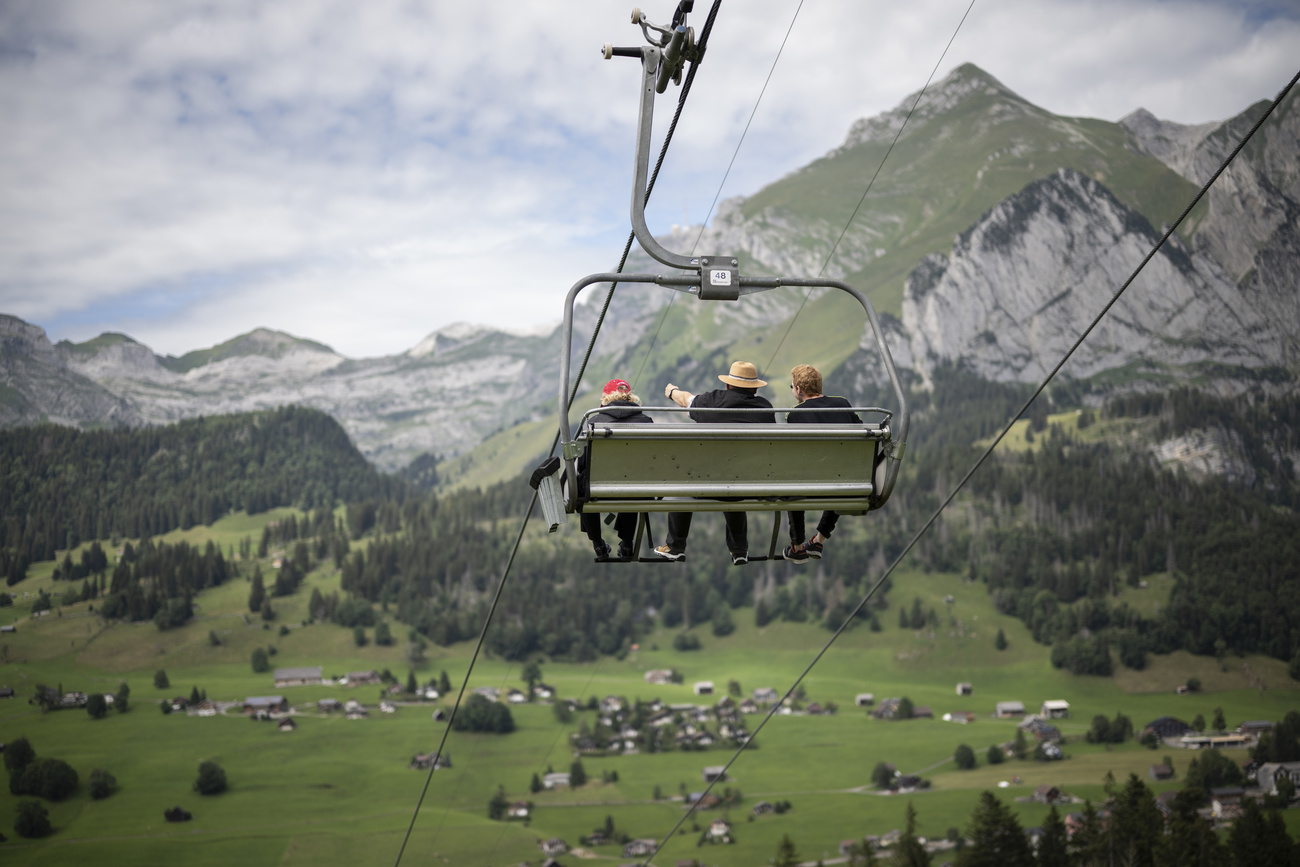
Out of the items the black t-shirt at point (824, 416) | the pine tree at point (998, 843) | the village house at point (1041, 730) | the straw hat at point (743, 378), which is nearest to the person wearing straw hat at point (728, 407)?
the straw hat at point (743, 378)

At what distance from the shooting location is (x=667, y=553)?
10.5m

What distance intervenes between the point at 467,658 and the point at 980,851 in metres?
121

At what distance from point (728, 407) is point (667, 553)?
2.13 m

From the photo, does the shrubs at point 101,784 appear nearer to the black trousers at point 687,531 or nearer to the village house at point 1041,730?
the village house at point 1041,730

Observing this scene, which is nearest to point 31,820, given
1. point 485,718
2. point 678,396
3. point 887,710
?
point 485,718

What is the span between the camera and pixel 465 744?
548ft

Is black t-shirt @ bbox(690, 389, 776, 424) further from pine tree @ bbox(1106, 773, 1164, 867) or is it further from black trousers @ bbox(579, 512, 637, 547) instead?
pine tree @ bbox(1106, 773, 1164, 867)

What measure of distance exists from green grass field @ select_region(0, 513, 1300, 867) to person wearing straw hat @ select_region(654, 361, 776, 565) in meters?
122

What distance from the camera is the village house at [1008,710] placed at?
16162cm

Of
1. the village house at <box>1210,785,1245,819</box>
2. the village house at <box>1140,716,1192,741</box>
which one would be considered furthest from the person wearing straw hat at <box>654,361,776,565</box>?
the village house at <box>1140,716,1192,741</box>

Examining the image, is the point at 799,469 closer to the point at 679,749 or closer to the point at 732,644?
the point at 679,749

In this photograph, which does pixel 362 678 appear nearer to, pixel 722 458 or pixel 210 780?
pixel 210 780

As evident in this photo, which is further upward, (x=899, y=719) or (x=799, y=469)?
(x=799, y=469)

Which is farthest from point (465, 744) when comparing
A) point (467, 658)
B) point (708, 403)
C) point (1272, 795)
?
point (708, 403)
